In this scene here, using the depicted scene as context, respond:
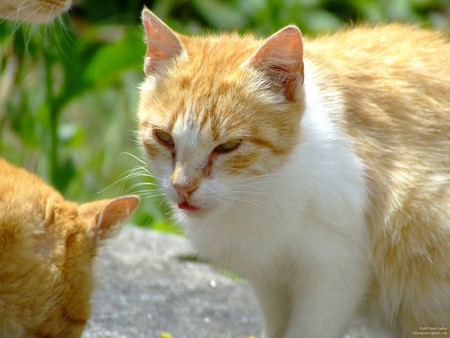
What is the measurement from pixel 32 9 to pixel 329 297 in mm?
1667

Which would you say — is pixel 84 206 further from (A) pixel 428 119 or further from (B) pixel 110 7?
(B) pixel 110 7

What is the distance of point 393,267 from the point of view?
10.1 ft

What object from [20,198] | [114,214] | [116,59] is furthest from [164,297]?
[116,59]

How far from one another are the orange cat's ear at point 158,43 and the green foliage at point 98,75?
160cm

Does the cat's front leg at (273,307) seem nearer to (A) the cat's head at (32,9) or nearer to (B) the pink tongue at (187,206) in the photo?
(B) the pink tongue at (187,206)

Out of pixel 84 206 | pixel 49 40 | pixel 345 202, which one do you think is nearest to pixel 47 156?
pixel 49 40

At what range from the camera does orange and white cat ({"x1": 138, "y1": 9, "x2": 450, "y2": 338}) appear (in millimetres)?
2887

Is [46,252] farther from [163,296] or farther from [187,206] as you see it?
[163,296]

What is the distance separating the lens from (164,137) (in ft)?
9.70

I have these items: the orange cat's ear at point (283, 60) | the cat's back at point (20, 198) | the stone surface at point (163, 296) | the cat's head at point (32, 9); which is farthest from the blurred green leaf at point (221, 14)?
the cat's back at point (20, 198)

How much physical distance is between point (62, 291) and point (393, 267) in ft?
3.68

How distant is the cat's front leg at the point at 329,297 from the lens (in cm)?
298

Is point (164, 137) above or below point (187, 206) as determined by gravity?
above

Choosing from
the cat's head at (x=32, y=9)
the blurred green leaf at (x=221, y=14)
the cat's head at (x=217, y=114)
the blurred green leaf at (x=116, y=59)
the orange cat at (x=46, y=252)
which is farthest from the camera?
the blurred green leaf at (x=221, y=14)
